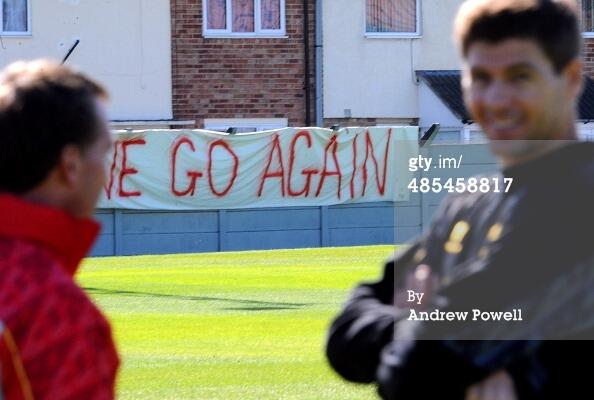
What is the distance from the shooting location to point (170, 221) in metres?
31.2

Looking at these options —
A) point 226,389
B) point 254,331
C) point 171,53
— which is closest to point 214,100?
point 171,53

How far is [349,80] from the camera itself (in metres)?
38.6

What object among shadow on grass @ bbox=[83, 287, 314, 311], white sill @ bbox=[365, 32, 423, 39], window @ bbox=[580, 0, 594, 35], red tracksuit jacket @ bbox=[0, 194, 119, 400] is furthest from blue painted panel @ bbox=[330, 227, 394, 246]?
red tracksuit jacket @ bbox=[0, 194, 119, 400]

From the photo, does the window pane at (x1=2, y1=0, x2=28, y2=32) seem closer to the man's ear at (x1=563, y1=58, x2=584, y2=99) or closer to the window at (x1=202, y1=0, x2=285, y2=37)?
the window at (x1=202, y1=0, x2=285, y2=37)

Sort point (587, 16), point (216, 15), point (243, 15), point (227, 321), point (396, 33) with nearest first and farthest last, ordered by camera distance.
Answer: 1. point (227, 321)
2. point (216, 15)
3. point (243, 15)
4. point (396, 33)
5. point (587, 16)

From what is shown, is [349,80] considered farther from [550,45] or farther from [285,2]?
[550,45]

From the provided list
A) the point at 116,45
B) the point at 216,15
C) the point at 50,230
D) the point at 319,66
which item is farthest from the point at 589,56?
the point at 50,230

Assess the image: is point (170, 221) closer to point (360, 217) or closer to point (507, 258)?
point (360, 217)

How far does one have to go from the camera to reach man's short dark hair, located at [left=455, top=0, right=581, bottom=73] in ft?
9.68

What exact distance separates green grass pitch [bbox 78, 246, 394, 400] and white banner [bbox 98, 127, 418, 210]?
6642mm

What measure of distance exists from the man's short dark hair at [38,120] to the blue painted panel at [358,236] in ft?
93.0

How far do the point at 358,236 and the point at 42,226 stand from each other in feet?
94.8

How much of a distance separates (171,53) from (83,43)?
83.9 inches

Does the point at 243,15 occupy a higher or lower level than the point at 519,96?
lower
